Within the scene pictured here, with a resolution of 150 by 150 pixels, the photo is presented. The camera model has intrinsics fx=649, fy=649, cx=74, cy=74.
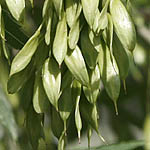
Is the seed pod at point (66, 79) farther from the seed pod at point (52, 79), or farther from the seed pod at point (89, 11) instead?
the seed pod at point (89, 11)

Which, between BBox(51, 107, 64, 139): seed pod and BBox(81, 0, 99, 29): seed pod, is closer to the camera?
BBox(81, 0, 99, 29): seed pod

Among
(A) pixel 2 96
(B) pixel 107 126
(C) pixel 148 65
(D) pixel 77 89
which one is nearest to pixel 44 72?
(D) pixel 77 89

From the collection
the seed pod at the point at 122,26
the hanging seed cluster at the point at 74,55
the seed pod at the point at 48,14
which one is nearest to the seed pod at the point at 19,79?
the hanging seed cluster at the point at 74,55

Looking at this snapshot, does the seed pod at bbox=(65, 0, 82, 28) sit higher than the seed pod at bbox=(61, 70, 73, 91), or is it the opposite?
the seed pod at bbox=(65, 0, 82, 28)

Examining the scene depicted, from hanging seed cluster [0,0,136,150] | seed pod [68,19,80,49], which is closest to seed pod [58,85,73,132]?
hanging seed cluster [0,0,136,150]

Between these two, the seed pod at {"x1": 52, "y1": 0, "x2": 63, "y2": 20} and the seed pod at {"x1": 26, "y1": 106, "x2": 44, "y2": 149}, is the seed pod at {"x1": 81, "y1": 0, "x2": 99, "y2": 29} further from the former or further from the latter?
the seed pod at {"x1": 26, "y1": 106, "x2": 44, "y2": 149}
